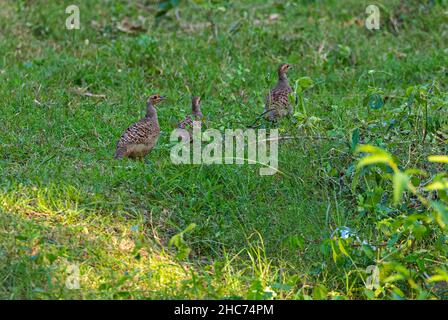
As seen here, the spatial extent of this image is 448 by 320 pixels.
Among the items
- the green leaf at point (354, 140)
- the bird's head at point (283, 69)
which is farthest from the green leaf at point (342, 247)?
the bird's head at point (283, 69)

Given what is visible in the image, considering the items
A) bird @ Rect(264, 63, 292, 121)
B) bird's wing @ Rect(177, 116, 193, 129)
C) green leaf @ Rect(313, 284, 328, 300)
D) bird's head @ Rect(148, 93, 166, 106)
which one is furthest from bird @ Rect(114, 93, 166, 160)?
green leaf @ Rect(313, 284, 328, 300)

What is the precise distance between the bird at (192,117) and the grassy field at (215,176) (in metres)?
0.20

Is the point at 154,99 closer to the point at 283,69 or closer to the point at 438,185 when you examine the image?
the point at 283,69

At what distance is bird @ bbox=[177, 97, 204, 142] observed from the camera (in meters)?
8.40

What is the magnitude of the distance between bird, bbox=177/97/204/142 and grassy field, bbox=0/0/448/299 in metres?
0.20

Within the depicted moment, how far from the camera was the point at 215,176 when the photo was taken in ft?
25.1

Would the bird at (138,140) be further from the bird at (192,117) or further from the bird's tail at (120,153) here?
the bird at (192,117)

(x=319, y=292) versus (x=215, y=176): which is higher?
(x=215, y=176)

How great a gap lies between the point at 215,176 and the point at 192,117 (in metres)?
1.16

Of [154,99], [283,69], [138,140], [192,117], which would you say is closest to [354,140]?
[138,140]

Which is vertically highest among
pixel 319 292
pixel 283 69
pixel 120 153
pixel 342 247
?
pixel 283 69

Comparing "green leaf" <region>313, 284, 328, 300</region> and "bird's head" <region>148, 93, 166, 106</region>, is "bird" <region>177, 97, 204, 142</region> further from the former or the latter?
"green leaf" <region>313, 284, 328, 300</region>

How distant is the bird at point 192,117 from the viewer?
331 inches
